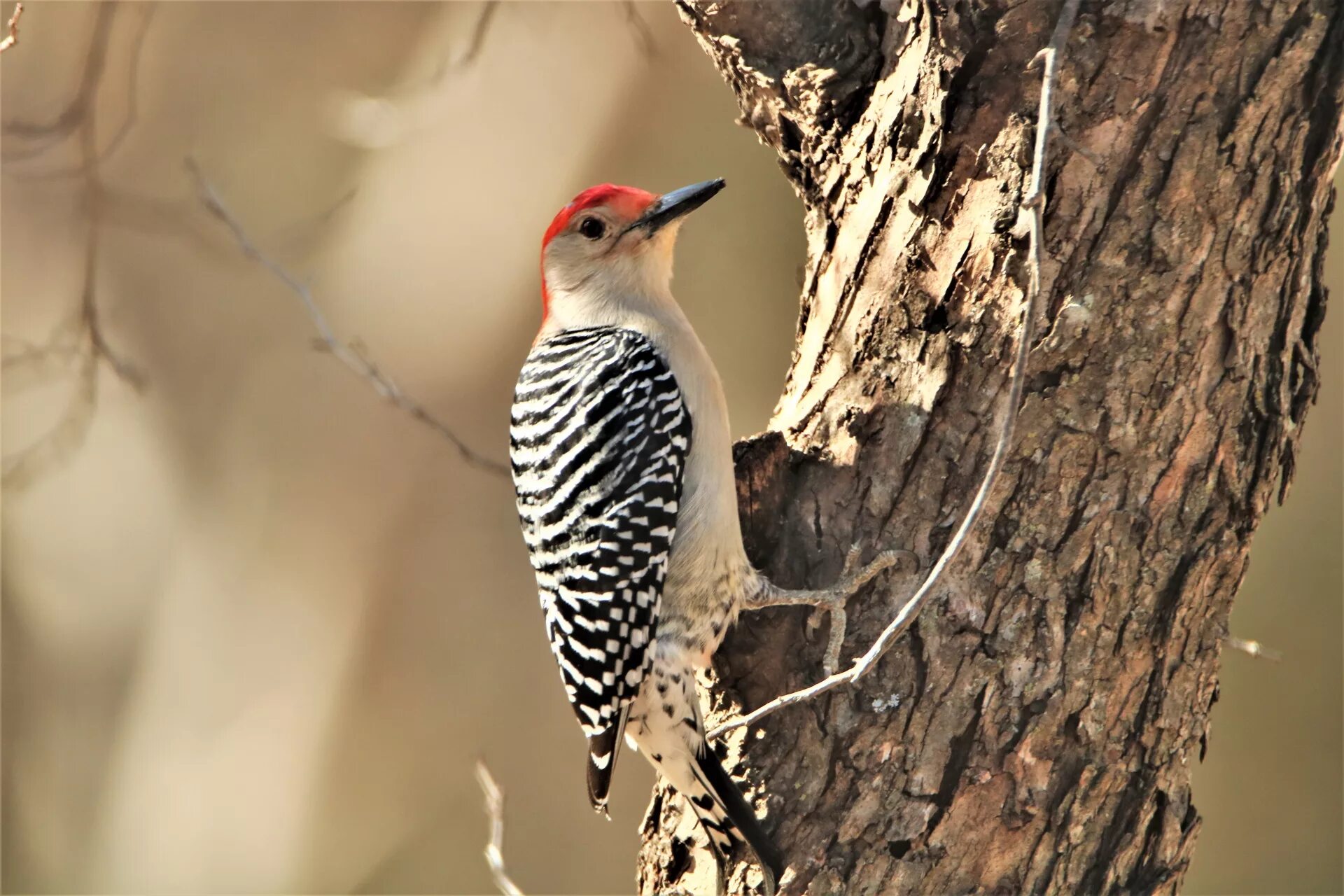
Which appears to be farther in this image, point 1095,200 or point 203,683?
point 203,683

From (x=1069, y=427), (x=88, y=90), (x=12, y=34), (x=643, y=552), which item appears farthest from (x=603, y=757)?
(x=88, y=90)

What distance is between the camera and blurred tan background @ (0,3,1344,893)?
608cm

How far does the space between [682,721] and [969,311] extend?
4.25ft

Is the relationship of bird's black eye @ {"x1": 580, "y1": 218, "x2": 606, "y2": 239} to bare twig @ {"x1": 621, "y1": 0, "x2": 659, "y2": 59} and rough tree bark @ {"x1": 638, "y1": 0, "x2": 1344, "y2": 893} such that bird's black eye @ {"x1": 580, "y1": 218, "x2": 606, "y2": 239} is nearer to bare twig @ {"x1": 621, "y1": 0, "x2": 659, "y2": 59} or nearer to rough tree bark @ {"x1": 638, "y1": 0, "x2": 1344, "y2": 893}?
bare twig @ {"x1": 621, "y1": 0, "x2": 659, "y2": 59}

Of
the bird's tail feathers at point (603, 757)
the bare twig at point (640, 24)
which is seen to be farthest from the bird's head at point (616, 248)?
the bird's tail feathers at point (603, 757)

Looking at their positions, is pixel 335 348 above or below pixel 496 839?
above

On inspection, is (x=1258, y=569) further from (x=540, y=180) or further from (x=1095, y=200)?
(x=1095, y=200)

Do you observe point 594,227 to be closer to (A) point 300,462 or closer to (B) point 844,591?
(B) point 844,591

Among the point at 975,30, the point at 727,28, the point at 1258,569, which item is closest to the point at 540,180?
the point at 727,28

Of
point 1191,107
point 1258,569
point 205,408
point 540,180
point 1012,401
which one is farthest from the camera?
point 1258,569

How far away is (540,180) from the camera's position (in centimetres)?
604

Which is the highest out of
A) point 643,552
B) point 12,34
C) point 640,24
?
point 640,24

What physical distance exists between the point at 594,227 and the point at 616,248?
0.11 m

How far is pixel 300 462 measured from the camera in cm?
630
